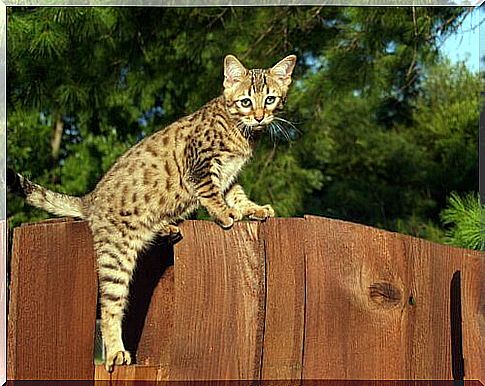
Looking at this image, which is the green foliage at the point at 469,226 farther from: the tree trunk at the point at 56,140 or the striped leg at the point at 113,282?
the tree trunk at the point at 56,140

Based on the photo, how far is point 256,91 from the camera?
167 centimetres

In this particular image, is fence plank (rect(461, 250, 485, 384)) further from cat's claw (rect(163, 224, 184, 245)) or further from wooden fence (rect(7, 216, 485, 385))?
cat's claw (rect(163, 224, 184, 245))

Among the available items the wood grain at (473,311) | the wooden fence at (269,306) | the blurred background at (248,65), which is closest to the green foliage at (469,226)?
the blurred background at (248,65)

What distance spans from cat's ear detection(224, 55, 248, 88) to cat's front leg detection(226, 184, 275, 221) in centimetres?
24

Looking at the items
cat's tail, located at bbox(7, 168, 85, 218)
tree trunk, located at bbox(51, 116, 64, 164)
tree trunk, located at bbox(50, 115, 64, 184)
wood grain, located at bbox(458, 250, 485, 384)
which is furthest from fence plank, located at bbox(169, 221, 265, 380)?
tree trunk, located at bbox(51, 116, 64, 164)

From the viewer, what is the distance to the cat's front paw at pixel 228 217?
137 cm

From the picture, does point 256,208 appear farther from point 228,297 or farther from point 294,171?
point 294,171

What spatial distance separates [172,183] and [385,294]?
567 millimetres

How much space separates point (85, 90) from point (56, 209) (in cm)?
159

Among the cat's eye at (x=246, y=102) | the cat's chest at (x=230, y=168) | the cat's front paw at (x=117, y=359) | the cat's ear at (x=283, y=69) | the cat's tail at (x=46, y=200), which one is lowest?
the cat's front paw at (x=117, y=359)

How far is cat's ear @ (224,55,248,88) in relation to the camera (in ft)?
5.62

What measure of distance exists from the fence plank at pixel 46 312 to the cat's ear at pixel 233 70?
554 millimetres

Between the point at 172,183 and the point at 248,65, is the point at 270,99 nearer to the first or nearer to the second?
the point at 172,183

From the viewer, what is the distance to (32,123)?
3.93 meters
